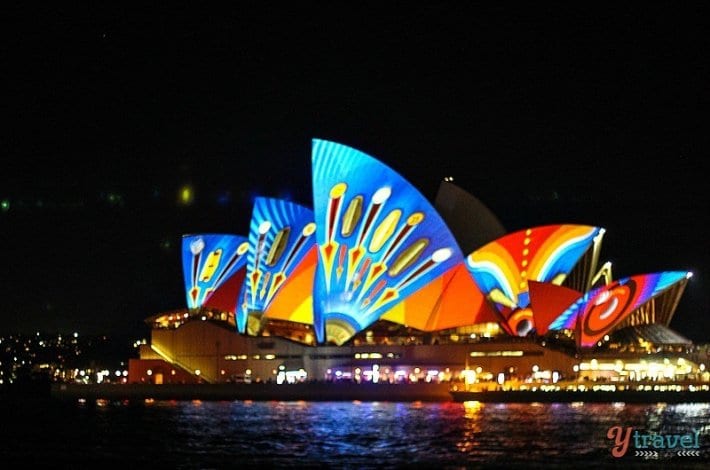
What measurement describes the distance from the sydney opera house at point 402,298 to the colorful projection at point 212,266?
3.9 inches

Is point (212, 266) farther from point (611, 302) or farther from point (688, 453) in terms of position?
point (688, 453)

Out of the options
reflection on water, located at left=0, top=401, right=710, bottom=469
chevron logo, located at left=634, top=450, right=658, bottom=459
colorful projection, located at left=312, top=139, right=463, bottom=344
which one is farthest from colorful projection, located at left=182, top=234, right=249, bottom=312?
chevron logo, located at left=634, top=450, right=658, bottom=459

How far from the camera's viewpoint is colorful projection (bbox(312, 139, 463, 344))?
76.8 m

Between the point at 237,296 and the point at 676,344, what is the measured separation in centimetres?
3051

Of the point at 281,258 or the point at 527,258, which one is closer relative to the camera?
the point at 527,258

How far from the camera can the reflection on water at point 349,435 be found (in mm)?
41844

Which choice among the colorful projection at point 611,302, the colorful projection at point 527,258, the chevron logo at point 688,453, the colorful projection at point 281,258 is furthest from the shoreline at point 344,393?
the chevron logo at point 688,453

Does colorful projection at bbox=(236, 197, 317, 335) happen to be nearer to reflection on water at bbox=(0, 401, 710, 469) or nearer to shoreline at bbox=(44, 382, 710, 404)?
shoreline at bbox=(44, 382, 710, 404)

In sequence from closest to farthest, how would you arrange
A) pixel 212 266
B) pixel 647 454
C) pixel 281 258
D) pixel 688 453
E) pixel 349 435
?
pixel 647 454
pixel 688 453
pixel 349 435
pixel 281 258
pixel 212 266

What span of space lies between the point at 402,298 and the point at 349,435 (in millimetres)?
31271

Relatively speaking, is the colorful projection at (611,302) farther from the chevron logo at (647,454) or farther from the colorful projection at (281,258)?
the chevron logo at (647,454)

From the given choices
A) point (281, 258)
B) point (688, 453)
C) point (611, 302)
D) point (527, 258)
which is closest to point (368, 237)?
point (281, 258)

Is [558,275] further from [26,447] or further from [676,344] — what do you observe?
[26,447]

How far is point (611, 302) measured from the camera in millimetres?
78812
